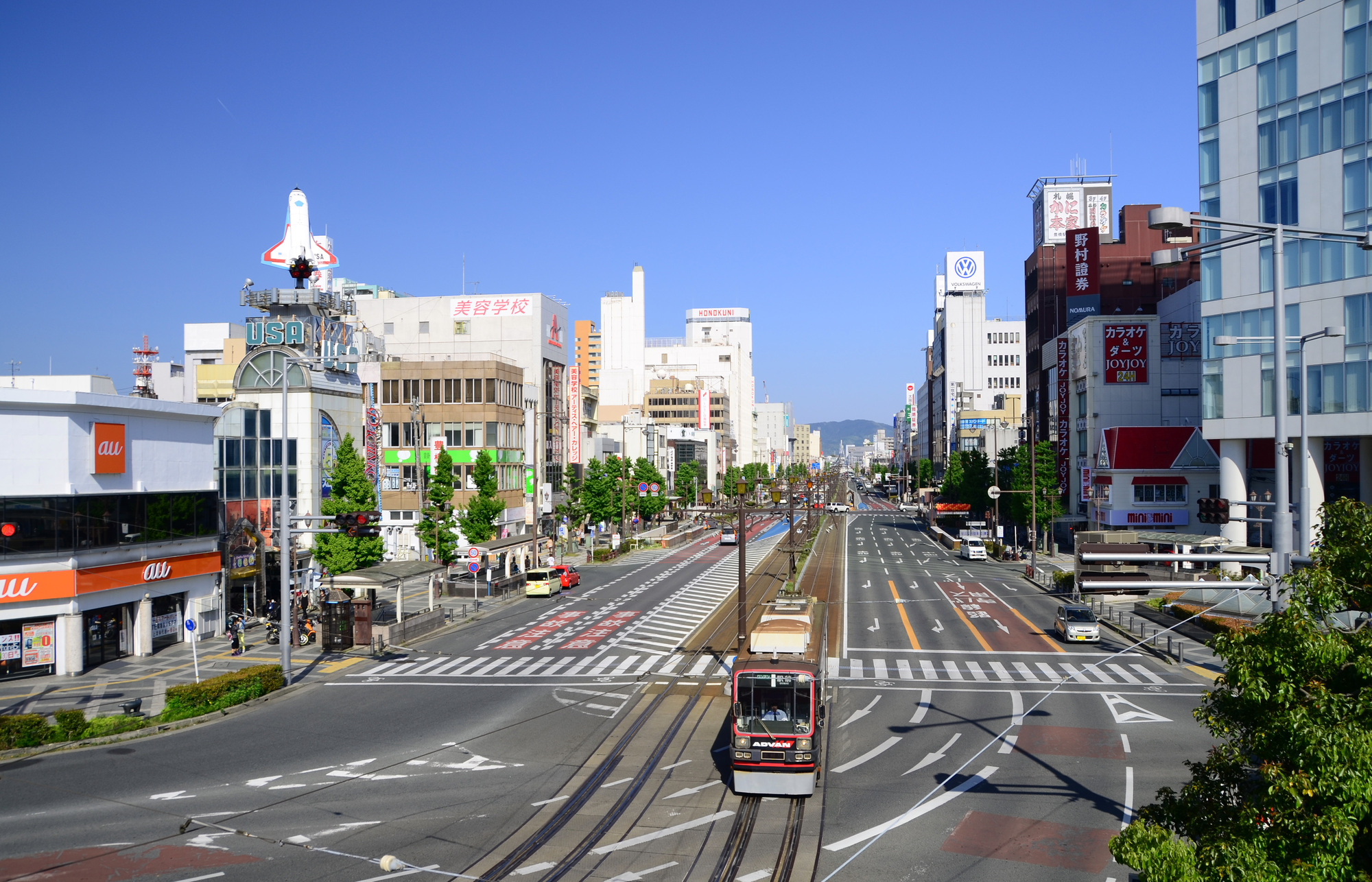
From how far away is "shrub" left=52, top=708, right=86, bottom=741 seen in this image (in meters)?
26.0

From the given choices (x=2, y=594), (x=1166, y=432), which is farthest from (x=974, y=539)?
(x=2, y=594)

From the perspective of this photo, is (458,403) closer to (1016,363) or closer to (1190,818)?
(1190,818)

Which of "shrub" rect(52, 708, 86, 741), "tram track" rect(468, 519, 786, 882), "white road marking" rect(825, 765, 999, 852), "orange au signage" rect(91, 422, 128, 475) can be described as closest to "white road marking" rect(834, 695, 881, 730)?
"tram track" rect(468, 519, 786, 882)

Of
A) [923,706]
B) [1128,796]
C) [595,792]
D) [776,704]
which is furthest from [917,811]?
[923,706]

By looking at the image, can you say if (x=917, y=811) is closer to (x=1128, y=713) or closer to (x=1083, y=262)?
(x=1128, y=713)

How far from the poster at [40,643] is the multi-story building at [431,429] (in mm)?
41307

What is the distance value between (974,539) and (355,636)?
190 ft

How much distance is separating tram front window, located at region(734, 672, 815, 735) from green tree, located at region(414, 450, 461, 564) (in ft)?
131

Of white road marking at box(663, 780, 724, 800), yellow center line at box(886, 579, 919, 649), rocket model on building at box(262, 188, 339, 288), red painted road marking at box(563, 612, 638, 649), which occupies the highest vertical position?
rocket model on building at box(262, 188, 339, 288)

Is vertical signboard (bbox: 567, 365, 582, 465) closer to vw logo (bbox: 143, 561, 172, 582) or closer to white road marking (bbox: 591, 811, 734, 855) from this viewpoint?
vw logo (bbox: 143, 561, 172, 582)

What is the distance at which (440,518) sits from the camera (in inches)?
2306

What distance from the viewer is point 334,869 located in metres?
16.9

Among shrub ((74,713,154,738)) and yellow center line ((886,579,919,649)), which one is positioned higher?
shrub ((74,713,154,738))

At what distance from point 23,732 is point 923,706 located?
2664 centimetres
